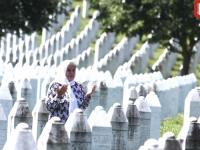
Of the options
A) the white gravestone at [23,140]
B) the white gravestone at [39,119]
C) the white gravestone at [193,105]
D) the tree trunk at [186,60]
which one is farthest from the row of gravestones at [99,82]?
the tree trunk at [186,60]

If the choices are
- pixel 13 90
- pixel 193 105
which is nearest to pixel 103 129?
pixel 193 105

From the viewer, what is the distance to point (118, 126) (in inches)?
423

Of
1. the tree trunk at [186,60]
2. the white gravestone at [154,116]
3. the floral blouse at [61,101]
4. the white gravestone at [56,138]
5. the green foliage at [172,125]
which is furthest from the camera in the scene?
the tree trunk at [186,60]

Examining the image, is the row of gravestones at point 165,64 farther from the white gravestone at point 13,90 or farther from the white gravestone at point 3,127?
the white gravestone at point 3,127

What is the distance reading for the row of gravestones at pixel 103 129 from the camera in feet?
28.4

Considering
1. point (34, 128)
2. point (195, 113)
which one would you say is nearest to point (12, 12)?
point (195, 113)

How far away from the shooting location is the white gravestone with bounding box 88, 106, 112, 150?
33.4 feet

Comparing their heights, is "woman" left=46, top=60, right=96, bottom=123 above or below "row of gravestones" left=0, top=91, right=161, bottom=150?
above

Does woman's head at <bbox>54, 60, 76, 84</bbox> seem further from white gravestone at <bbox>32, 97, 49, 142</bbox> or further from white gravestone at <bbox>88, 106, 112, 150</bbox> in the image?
white gravestone at <bbox>88, 106, 112, 150</bbox>

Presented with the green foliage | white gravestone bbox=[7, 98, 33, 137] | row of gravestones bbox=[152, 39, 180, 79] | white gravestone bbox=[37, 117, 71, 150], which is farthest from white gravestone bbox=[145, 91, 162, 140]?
row of gravestones bbox=[152, 39, 180, 79]

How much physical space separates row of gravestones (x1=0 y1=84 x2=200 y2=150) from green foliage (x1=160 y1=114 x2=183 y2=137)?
1653mm

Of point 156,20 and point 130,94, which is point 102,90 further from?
point 156,20

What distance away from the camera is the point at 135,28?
31922 millimetres

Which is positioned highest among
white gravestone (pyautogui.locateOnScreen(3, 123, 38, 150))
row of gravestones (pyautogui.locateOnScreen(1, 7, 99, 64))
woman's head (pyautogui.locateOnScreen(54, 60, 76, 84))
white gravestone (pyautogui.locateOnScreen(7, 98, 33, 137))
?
row of gravestones (pyautogui.locateOnScreen(1, 7, 99, 64))
